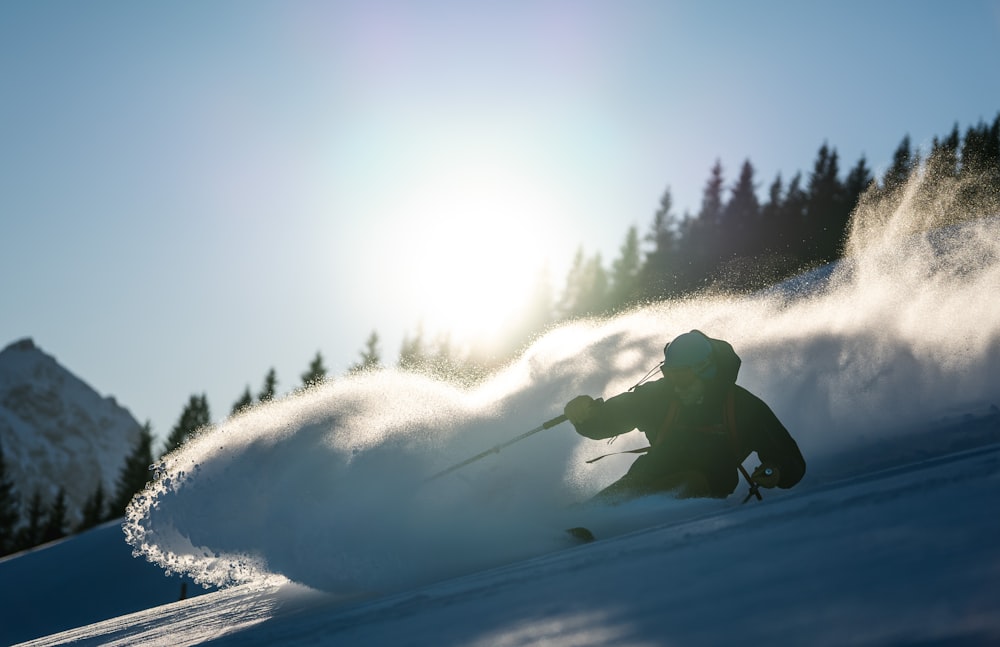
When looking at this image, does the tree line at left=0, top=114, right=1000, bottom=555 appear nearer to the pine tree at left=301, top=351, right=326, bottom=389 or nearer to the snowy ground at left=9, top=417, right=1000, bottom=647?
the pine tree at left=301, top=351, right=326, bottom=389

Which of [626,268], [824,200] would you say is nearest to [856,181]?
[824,200]

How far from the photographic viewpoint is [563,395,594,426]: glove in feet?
23.1

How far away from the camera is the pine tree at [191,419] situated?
203 feet

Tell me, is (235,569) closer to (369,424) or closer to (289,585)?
(289,585)

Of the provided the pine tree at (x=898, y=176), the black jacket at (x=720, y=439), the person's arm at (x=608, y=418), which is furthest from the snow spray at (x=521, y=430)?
the pine tree at (x=898, y=176)

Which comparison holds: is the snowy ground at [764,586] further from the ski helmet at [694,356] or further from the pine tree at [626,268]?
the pine tree at [626,268]

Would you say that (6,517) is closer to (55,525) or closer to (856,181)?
(55,525)

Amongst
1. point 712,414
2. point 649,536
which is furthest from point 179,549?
point 712,414

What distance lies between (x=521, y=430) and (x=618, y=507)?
223 cm

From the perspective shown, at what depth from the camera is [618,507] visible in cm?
655

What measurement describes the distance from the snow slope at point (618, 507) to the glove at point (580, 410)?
0.89m

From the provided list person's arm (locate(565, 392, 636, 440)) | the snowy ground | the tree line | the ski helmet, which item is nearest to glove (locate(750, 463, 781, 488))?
the ski helmet

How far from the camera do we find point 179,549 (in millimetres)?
6676

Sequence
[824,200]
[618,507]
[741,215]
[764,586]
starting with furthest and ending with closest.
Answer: [741,215] < [824,200] < [618,507] < [764,586]
